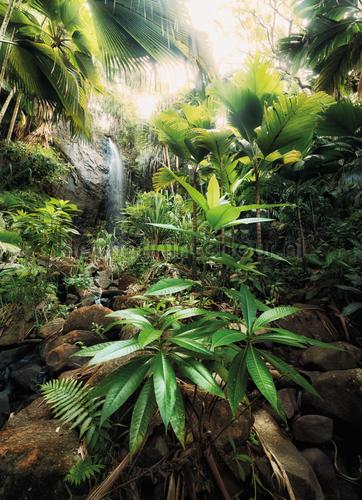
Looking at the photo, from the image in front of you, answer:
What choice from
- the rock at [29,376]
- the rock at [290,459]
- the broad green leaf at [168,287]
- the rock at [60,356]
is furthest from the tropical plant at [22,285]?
the rock at [290,459]

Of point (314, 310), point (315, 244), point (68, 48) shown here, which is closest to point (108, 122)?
point (68, 48)

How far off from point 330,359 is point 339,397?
0.35 m

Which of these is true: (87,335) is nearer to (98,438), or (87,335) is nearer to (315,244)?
(98,438)

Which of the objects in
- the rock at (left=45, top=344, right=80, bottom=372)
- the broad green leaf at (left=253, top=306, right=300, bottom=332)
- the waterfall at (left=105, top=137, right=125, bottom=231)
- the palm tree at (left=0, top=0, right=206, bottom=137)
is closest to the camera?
the broad green leaf at (left=253, top=306, right=300, bottom=332)

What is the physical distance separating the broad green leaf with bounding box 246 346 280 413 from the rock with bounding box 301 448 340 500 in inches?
34.4

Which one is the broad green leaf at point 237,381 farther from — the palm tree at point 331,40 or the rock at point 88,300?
the palm tree at point 331,40

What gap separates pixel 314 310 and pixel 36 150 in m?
6.19

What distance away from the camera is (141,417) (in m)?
0.91

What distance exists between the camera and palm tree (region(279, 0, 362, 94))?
15.9 ft

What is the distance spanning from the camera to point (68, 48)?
4.23 m

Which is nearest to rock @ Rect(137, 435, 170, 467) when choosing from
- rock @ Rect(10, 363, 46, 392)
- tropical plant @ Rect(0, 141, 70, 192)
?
rock @ Rect(10, 363, 46, 392)

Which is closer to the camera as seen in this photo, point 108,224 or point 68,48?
point 68,48

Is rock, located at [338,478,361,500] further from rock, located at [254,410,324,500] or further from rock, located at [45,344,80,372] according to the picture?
rock, located at [45,344,80,372]

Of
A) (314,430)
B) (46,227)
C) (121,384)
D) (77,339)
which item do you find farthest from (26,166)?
(314,430)
